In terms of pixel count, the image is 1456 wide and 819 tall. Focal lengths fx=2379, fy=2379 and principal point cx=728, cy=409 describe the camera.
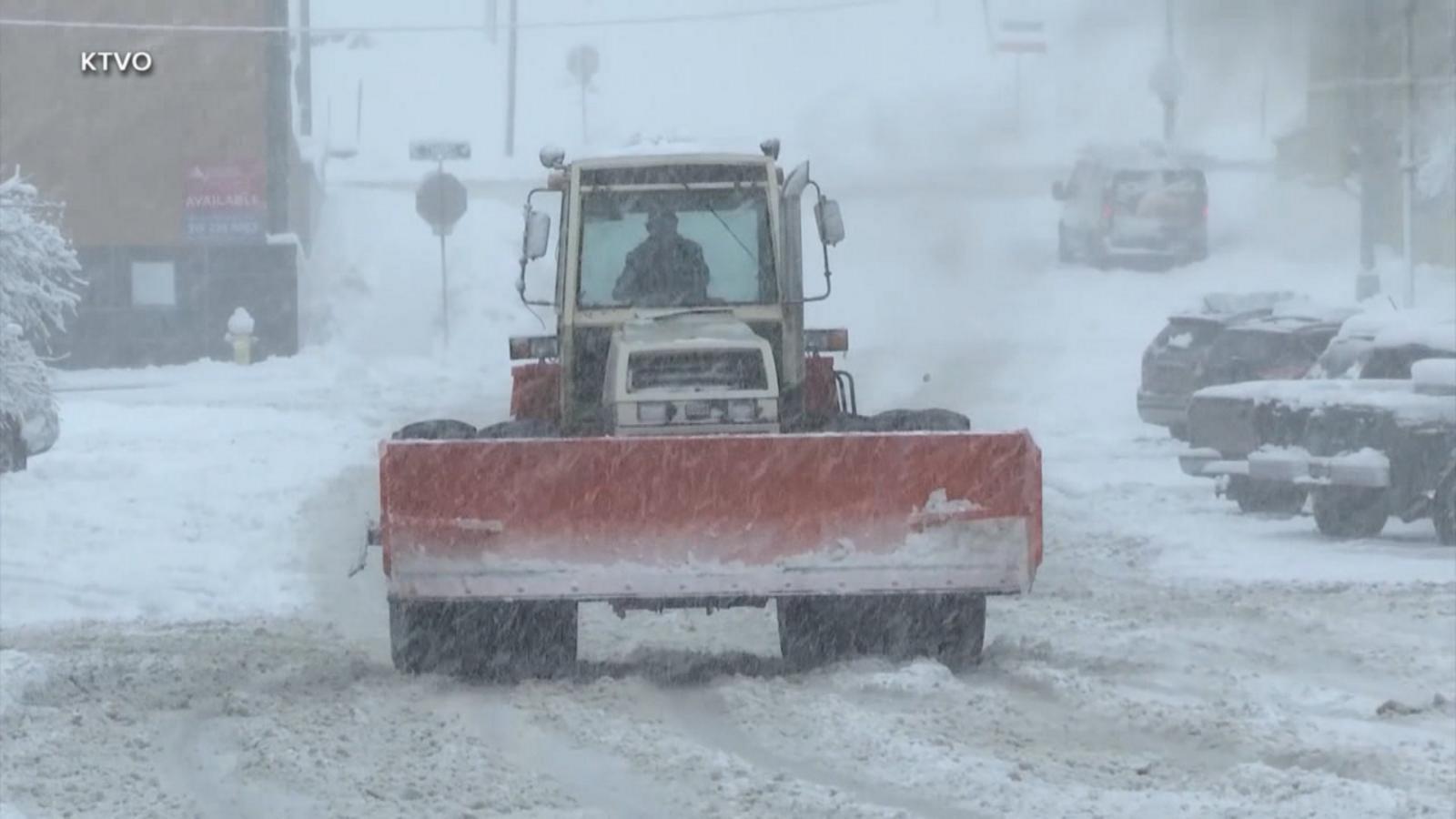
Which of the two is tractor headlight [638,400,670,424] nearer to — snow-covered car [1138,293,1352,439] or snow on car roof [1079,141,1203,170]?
snow-covered car [1138,293,1352,439]

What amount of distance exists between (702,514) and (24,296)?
8.15 metres

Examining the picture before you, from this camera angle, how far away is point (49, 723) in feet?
31.9

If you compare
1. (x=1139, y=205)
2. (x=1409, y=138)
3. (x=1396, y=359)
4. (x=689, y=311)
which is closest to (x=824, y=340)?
(x=689, y=311)

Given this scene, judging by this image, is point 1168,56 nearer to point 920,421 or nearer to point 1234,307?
point 1234,307

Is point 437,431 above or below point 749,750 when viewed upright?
above

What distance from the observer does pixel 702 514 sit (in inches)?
400

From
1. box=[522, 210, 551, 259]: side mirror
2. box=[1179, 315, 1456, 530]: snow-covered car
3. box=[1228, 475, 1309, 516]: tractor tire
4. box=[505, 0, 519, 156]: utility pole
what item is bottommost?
box=[1228, 475, 1309, 516]: tractor tire

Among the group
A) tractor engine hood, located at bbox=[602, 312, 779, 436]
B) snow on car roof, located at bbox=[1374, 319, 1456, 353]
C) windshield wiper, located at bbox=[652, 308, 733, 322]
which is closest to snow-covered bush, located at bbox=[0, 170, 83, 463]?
windshield wiper, located at bbox=[652, 308, 733, 322]

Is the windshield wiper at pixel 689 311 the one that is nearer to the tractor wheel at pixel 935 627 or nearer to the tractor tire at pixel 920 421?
the tractor tire at pixel 920 421

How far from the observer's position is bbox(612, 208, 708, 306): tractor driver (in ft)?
38.4

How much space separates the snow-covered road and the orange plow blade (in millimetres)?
504

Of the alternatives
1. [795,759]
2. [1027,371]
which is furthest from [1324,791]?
[1027,371]

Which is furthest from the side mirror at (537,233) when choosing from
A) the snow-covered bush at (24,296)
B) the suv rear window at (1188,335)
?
the suv rear window at (1188,335)

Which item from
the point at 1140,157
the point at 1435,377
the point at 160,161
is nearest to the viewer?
the point at 1435,377
